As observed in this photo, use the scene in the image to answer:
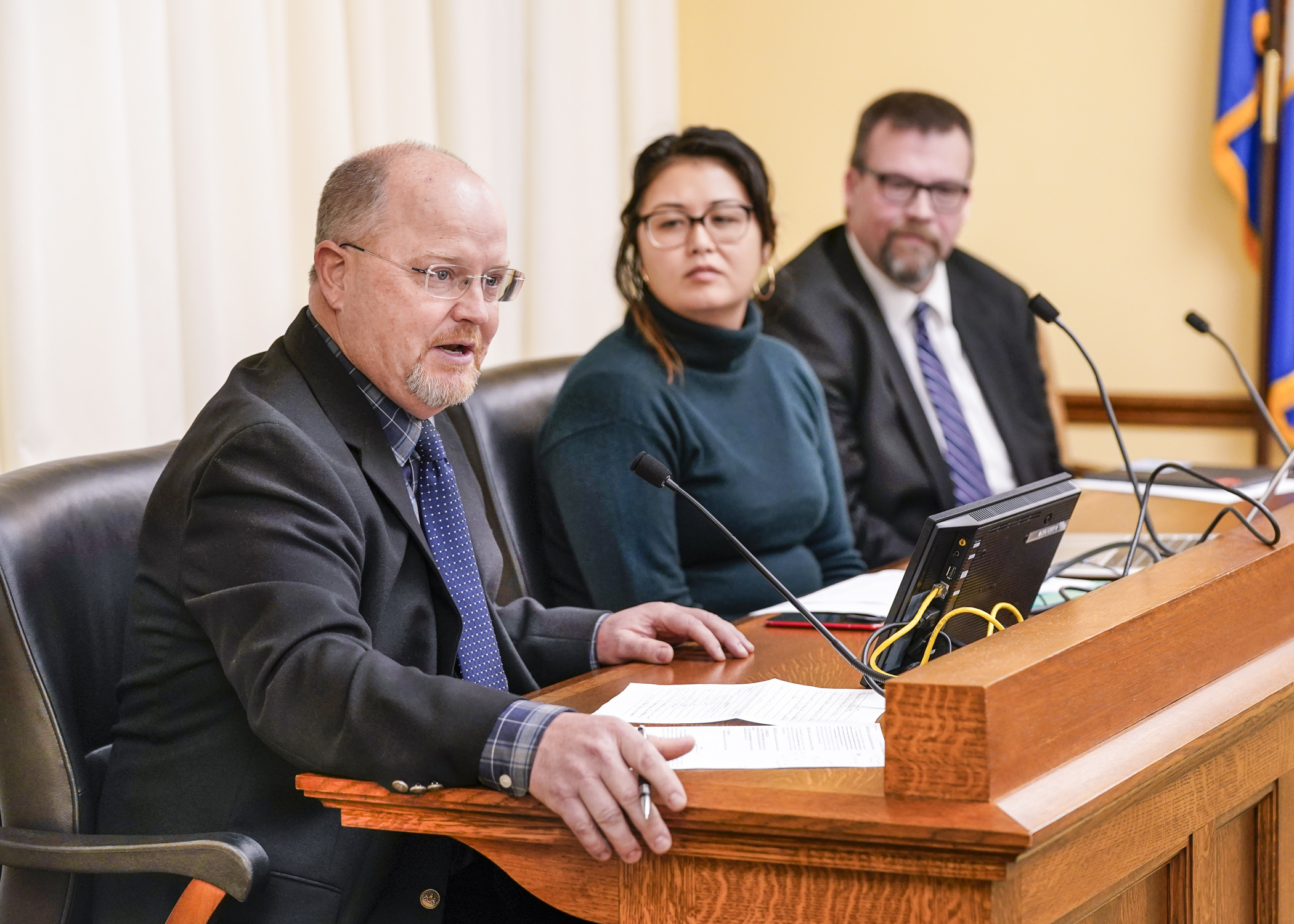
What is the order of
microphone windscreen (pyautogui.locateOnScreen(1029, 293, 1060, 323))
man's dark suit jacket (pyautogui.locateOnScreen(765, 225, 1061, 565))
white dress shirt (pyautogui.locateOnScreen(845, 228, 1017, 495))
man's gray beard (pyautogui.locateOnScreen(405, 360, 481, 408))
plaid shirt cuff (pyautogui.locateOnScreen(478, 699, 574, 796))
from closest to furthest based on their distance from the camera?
plaid shirt cuff (pyautogui.locateOnScreen(478, 699, 574, 796)), man's gray beard (pyautogui.locateOnScreen(405, 360, 481, 408)), microphone windscreen (pyautogui.locateOnScreen(1029, 293, 1060, 323)), man's dark suit jacket (pyautogui.locateOnScreen(765, 225, 1061, 565)), white dress shirt (pyautogui.locateOnScreen(845, 228, 1017, 495))

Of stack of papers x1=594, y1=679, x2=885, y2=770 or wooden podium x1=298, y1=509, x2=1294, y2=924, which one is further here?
stack of papers x1=594, y1=679, x2=885, y2=770

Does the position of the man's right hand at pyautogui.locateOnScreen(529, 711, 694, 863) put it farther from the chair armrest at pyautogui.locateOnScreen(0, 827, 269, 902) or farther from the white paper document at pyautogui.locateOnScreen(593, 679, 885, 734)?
the chair armrest at pyautogui.locateOnScreen(0, 827, 269, 902)

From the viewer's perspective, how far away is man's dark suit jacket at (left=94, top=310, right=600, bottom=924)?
1.18 meters

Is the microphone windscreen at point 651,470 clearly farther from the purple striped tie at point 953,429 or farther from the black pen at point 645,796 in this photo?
the purple striped tie at point 953,429

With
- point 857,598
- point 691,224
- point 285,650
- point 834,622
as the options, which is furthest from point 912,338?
point 285,650

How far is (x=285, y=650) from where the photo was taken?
3.99 ft

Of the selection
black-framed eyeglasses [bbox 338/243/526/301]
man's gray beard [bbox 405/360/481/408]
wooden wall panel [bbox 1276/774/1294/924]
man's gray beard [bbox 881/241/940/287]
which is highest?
black-framed eyeglasses [bbox 338/243/526/301]

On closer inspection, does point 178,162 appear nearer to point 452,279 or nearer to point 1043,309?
point 452,279

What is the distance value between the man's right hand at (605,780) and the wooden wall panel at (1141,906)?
0.38 meters

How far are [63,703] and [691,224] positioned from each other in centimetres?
130

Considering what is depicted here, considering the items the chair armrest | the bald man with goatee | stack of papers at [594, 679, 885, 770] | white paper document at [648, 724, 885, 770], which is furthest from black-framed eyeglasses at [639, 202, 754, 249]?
the chair armrest

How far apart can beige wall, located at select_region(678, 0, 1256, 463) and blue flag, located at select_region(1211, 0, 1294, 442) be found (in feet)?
0.37

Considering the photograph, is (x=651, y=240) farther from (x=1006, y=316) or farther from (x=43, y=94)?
(x=1006, y=316)

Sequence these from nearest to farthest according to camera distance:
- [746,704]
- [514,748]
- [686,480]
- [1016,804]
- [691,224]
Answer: [1016,804] < [514,748] < [746,704] < [686,480] < [691,224]
